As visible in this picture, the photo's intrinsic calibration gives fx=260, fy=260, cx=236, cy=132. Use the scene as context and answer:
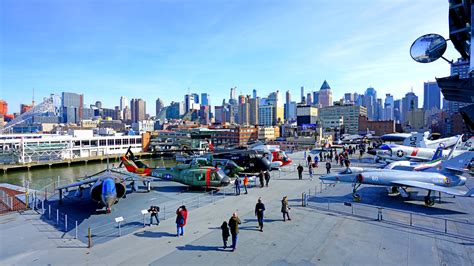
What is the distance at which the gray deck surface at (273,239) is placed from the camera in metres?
9.65

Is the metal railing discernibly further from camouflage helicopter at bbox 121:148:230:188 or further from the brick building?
the brick building

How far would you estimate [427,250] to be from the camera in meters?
10.2

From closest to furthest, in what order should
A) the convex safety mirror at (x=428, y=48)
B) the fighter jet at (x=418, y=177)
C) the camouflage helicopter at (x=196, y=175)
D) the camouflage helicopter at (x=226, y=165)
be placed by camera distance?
the convex safety mirror at (x=428, y=48) < the fighter jet at (x=418, y=177) < the camouflage helicopter at (x=196, y=175) < the camouflage helicopter at (x=226, y=165)

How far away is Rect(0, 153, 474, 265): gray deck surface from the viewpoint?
9648 millimetres

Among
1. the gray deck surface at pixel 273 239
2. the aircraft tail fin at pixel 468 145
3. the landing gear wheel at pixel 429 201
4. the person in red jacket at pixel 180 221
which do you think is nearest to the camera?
the gray deck surface at pixel 273 239

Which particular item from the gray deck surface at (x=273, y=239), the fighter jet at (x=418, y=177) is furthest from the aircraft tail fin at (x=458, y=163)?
the gray deck surface at (x=273, y=239)

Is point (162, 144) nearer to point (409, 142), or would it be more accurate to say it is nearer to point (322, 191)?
point (409, 142)

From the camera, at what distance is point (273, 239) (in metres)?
11.3

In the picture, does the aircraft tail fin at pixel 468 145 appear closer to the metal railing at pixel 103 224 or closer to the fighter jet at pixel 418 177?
the fighter jet at pixel 418 177

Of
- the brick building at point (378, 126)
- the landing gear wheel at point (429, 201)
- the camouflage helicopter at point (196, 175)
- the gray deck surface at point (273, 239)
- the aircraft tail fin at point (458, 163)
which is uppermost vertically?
the brick building at point (378, 126)

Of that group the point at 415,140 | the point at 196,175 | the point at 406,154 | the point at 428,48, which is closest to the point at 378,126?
the point at 415,140

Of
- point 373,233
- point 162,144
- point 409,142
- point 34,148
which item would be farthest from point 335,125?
point 373,233

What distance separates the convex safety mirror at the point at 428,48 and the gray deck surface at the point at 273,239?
23.2 feet

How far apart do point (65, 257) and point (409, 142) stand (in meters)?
52.4
